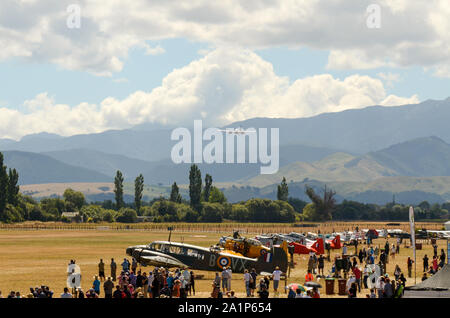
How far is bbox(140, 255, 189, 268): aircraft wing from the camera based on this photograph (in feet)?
139

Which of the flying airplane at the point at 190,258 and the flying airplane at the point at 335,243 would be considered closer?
the flying airplane at the point at 190,258

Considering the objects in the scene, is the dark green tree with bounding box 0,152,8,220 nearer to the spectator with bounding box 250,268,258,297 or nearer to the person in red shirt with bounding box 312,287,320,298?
the spectator with bounding box 250,268,258,297

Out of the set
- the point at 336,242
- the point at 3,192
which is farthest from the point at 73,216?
the point at 336,242

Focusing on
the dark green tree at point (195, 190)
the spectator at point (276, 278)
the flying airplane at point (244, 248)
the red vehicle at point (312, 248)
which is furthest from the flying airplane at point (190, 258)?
the dark green tree at point (195, 190)

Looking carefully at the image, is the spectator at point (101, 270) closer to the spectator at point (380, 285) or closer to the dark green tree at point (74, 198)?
the spectator at point (380, 285)

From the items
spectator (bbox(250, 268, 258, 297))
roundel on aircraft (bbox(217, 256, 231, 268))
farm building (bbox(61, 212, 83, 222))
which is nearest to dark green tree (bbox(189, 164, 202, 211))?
farm building (bbox(61, 212, 83, 222))

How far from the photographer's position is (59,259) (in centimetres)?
5812

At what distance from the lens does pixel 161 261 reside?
139 ft

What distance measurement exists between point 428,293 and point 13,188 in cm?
12517

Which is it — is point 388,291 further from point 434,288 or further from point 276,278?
point 276,278

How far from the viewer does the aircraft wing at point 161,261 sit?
42.2 m

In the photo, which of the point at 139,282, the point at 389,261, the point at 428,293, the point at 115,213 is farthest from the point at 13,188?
the point at 428,293
